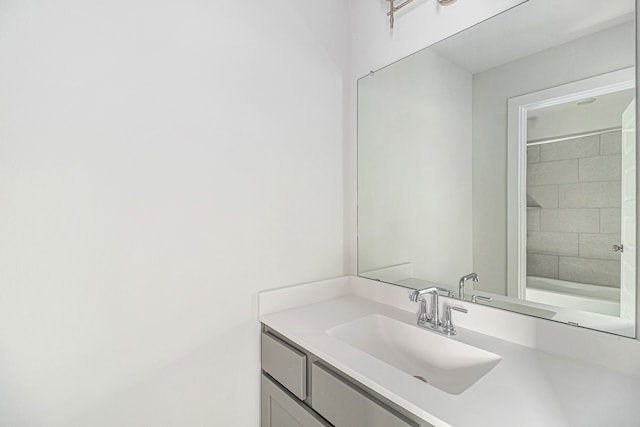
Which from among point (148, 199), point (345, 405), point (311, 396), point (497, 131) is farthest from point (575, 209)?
point (148, 199)

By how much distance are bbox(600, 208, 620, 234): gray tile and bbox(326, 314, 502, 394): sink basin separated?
47 centimetres

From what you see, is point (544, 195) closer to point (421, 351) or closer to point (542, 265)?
point (542, 265)

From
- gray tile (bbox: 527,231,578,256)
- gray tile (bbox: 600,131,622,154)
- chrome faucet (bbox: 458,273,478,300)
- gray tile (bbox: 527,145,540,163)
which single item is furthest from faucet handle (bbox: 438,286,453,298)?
gray tile (bbox: 600,131,622,154)

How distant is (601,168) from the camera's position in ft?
2.83

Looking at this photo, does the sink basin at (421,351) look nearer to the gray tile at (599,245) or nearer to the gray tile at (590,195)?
the gray tile at (599,245)

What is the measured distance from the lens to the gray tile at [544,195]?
954 millimetres

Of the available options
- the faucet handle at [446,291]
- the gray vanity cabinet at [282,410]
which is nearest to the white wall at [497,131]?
the faucet handle at [446,291]

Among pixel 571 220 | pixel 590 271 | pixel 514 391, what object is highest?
pixel 571 220

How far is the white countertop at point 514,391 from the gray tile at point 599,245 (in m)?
0.30

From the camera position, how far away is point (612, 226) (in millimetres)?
846

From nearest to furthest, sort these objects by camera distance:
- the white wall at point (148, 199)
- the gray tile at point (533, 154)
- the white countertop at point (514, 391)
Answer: the white countertop at point (514, 391) < the white wall at point (148, 199) < the gray tile at point (533, 154)

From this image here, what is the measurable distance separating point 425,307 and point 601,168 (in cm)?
70

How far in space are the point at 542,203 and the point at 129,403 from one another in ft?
4.86

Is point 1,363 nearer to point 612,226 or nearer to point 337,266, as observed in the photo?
point 337,266
